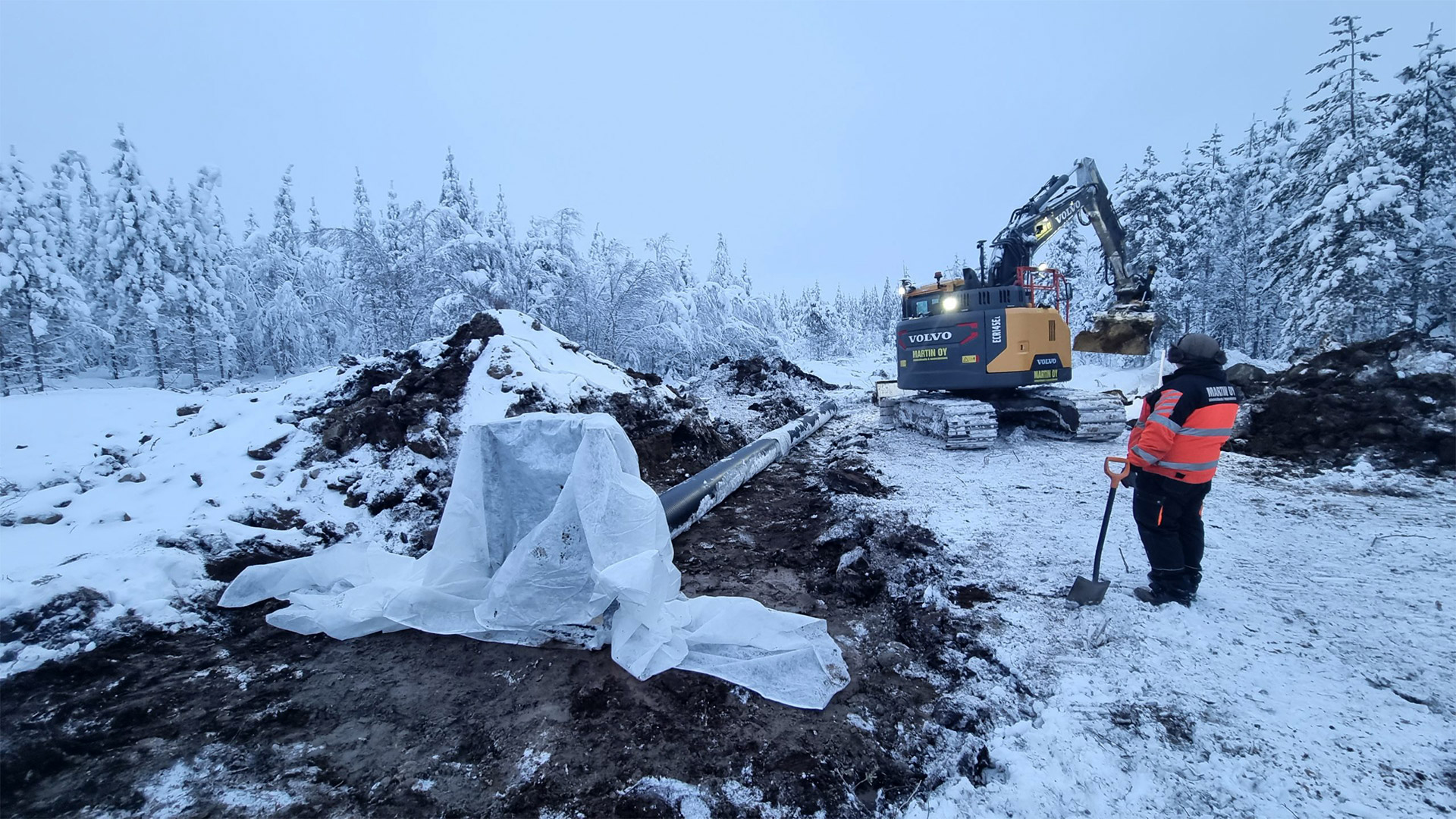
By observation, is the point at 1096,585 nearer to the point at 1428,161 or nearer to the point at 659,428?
the point at 659,428

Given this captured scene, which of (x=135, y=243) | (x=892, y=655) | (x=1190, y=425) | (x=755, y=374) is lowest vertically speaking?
(x=892, y=655)

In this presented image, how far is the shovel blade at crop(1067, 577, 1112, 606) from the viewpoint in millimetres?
3691

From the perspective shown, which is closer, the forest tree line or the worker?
the worker

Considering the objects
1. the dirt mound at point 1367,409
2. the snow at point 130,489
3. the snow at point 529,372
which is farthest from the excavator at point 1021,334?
the snow at point 130,489

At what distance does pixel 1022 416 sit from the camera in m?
10.7

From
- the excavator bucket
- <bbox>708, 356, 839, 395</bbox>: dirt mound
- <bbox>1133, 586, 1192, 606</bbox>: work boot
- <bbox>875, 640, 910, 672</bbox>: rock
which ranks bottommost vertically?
<bbox>875, 640, 910, 672</bbox>: rock

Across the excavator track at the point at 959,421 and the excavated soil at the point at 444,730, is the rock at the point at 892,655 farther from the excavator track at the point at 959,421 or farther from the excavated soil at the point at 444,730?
the excavator track at the point at 959,421

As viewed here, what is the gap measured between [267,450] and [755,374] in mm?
16121

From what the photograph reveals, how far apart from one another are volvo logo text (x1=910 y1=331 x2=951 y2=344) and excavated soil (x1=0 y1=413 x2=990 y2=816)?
23.2 ft

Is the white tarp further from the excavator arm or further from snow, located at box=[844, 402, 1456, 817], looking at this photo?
the excavator arm

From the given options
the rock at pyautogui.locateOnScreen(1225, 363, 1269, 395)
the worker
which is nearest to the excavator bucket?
the rock at pyautogui.locateOnScreen(1225, 363, 1269, 395)

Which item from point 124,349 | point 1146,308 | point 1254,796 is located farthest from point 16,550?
point 124,349

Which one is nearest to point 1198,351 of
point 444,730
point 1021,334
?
point 444,730

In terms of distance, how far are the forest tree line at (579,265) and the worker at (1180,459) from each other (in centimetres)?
1259
